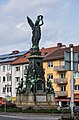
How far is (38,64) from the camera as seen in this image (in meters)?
49.2

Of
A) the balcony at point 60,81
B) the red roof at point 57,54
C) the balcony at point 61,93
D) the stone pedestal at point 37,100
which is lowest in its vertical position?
the stone pedestal at point 37,100

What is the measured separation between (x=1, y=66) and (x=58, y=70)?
77.0 feet

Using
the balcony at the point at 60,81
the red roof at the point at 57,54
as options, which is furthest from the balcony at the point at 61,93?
the red roof at the point at 57,54

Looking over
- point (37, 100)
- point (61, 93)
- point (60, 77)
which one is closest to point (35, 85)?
point (37, 100)

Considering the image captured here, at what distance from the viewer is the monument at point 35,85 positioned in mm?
47741

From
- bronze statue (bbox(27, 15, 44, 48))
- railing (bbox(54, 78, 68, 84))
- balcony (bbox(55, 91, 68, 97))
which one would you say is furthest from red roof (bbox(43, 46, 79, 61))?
bronze statue (bbox(27, 15, 44, 48))

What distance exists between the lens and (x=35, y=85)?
48.2 meters

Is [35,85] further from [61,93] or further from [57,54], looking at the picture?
[57,54]

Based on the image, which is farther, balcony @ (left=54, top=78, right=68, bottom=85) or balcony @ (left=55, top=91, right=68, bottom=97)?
balcony @ (left=54, top=78, right=68, bottom=85)

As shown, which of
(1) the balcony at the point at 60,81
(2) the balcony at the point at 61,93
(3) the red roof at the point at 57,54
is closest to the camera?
(2) the balcony at the point at 61,93

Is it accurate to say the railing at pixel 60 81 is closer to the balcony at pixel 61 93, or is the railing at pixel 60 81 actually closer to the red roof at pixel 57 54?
the balcony at pixel 61 93

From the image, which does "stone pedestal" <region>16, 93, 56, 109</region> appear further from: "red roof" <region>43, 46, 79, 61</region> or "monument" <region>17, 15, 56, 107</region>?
"red roof" <region>43, 46, 79, 61</region>

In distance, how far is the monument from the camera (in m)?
47.7

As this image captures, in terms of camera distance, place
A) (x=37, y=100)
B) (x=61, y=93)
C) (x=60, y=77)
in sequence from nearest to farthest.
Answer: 1. (x=37, y=100)
2. (x=61, y=93)
3. (x=60, y=77)
